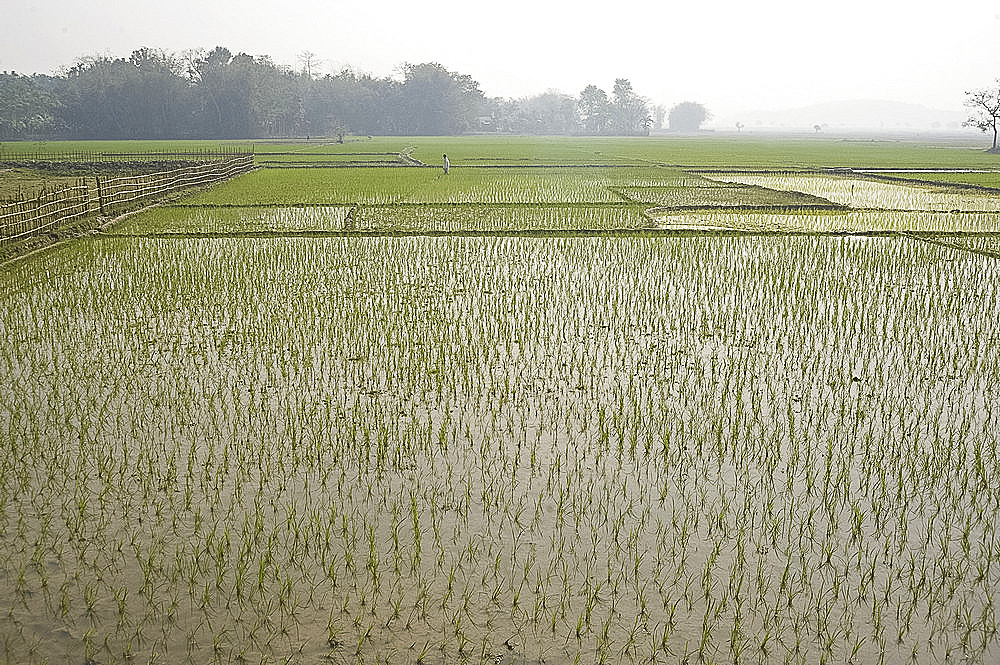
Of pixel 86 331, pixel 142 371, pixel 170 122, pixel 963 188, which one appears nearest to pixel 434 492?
pixel 142 371

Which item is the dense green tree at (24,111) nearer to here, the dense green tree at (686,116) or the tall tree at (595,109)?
the tall tree at (595,109)

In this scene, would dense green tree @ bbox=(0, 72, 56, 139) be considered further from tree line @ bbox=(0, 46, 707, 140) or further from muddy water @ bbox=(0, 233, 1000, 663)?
muddy water @ bbox=(0, 233, 1000, 663)

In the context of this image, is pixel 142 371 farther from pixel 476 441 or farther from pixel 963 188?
pixel 963 188

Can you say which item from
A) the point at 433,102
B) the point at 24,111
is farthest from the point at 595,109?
the point at 24,111

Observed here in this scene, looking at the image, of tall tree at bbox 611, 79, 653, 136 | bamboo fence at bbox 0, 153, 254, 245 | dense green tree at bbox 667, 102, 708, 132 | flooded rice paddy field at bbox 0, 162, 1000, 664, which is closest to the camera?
flooded rice paddy field at bbox 0, 162, 1000, 664

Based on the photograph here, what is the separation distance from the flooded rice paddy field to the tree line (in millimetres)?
55379

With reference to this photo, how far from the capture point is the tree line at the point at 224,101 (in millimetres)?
58000

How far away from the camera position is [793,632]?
104 inches

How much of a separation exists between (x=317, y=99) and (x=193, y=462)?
7359 centimetres

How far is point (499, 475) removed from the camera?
379 cm

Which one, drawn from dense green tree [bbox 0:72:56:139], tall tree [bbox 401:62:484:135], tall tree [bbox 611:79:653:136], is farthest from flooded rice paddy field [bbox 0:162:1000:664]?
tall tree [bbox 611:79:653:136]

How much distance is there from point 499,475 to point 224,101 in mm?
64281

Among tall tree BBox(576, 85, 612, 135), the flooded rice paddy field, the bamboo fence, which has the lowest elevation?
the flooded rice paddy field

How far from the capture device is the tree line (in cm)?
5800
